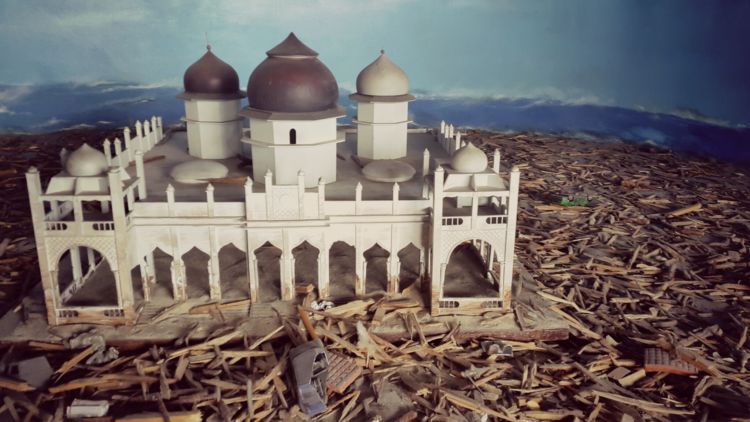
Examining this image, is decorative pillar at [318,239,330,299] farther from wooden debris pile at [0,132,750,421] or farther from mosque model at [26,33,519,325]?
wooden debris pile at [0,132,750,421]

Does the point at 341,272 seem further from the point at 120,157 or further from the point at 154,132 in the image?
the point at 154,132

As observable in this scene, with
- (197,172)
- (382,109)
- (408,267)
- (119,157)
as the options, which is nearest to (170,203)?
(197,172)

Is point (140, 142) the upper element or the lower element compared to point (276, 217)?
upper

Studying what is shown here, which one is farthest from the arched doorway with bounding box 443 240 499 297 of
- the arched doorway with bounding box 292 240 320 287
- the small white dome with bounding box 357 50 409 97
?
the small white dome with bounding box 357 50 409 97

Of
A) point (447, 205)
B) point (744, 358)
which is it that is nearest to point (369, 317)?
point (447, 205)

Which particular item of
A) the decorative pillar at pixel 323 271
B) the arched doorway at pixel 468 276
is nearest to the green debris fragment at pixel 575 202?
the arched doorway at pixel 468 276
